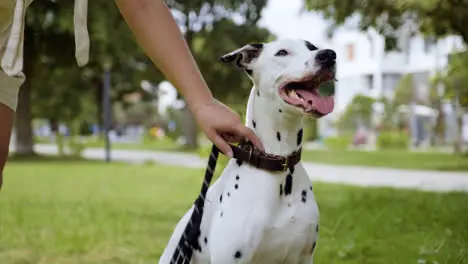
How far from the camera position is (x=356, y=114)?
5206 centimetres

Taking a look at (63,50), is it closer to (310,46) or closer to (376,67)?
(310,46)

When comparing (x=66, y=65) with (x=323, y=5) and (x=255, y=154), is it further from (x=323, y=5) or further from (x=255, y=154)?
(x=255, y=154)

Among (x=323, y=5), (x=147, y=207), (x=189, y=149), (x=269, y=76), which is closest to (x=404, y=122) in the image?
(x=189, y=149)

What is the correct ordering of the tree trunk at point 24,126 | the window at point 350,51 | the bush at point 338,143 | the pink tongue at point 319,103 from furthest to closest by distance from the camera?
the window at point 350,51 < the bush at point 338,143 < the tree trunk at point 24,126 < the pink tongue at point 319,103

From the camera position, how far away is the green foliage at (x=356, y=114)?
1999 inches

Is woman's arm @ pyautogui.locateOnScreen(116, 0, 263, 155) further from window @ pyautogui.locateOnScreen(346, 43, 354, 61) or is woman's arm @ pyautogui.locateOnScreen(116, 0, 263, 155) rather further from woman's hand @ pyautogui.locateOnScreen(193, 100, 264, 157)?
window @ pyautogui.locateOnScreen(346, 43, 354, 61)

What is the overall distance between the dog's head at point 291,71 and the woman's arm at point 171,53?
0.52 metres

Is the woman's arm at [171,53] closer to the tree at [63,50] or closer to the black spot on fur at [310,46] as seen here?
the black spot on fur at [310,46]

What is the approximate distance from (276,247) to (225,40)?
27.8 metres

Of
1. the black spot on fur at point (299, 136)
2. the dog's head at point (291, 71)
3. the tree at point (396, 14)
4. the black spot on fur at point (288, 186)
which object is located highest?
the tree at point (396, 14)

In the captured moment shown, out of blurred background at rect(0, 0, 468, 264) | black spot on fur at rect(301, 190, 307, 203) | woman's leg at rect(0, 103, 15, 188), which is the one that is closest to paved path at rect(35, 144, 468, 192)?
blurred background at rect(0, 0, 468, 264)

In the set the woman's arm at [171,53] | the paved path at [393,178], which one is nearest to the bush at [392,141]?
the paved path at [393,178]

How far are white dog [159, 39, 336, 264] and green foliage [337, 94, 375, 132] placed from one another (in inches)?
1904

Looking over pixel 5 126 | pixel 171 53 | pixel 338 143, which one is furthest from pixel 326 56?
pixel 338 143
